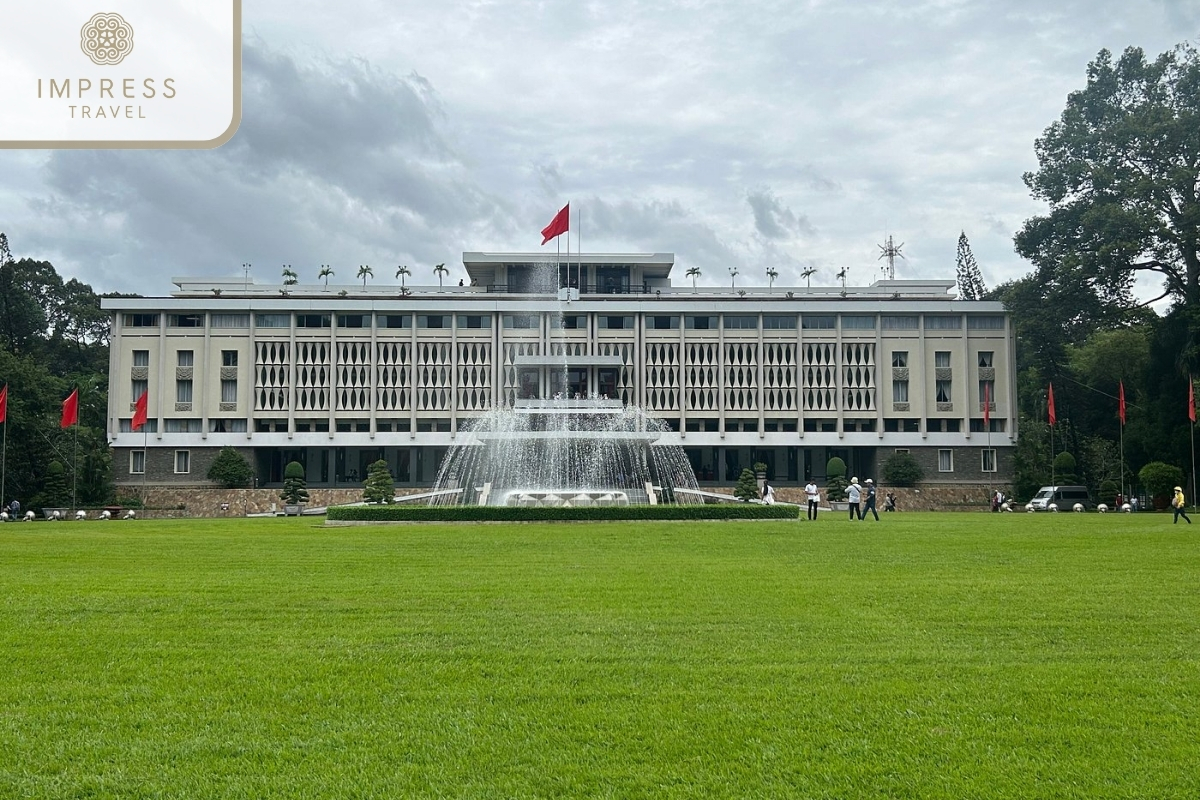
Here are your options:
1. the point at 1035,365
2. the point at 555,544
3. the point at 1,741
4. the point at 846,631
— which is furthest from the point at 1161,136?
the point at 1,741

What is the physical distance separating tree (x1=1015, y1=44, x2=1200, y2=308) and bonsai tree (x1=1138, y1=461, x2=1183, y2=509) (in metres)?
8.20

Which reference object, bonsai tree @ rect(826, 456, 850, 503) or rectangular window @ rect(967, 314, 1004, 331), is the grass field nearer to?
bonsai tree @ rect(826, 456, 850, 503)

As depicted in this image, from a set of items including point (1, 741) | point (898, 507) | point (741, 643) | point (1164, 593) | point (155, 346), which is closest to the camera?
point (1, 741)

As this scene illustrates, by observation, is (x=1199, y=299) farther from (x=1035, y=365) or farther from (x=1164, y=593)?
(x=1164, y=593)

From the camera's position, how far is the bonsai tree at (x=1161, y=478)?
144ft

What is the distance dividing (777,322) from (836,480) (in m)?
15.4

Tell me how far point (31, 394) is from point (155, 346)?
12.1 metres

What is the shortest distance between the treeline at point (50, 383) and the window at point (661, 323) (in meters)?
31.9

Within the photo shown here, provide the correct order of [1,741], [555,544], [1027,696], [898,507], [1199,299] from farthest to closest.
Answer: [898,507]
[1199,299]
[555,544]
[1027,696]
[1,741]

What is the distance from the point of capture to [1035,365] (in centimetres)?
6638

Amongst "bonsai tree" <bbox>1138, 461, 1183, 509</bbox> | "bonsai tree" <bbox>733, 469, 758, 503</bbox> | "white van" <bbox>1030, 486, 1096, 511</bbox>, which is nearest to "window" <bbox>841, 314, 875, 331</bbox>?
"white van" <bbox>1030, 486, 1096, 511</bbox>

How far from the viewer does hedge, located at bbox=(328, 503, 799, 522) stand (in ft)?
99.5

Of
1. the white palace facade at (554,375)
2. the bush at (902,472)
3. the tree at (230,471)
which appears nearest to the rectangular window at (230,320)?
the white palace facade at (554,375)

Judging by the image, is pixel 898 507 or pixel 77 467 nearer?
pixel 77 467
